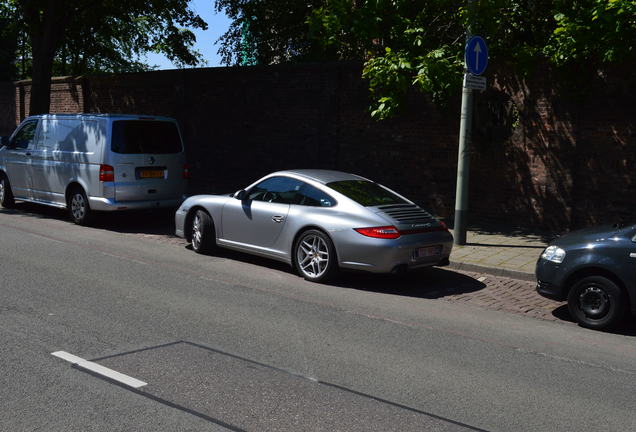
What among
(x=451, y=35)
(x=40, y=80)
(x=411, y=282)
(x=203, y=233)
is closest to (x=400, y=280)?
(x=411, y=282)

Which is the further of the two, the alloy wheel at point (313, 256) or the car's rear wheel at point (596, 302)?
the alloy wheel at point (313, 256)

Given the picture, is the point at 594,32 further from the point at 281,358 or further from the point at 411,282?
the point at 281,358

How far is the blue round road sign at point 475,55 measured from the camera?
35.5 feet

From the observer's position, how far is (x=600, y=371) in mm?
5645

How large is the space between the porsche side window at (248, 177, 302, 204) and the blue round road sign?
3586mm

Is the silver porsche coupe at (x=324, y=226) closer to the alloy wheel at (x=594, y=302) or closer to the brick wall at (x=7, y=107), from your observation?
the alloy wheel at (x=594, y=302)

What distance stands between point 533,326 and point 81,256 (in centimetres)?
624

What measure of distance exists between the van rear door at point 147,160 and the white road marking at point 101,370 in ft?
24.0

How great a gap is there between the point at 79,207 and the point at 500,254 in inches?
302

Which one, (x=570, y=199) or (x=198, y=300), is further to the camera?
(x=570, y=199)

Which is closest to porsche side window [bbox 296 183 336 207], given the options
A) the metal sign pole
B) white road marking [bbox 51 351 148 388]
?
the metal sign pole

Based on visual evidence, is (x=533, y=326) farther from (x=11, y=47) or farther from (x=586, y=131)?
(x=11, y=47)

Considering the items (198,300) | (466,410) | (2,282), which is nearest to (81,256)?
(2,282)

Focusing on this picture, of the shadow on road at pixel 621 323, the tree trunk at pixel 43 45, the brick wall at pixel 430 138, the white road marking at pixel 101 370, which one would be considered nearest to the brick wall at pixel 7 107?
the tree trunk at pixel 43 45
